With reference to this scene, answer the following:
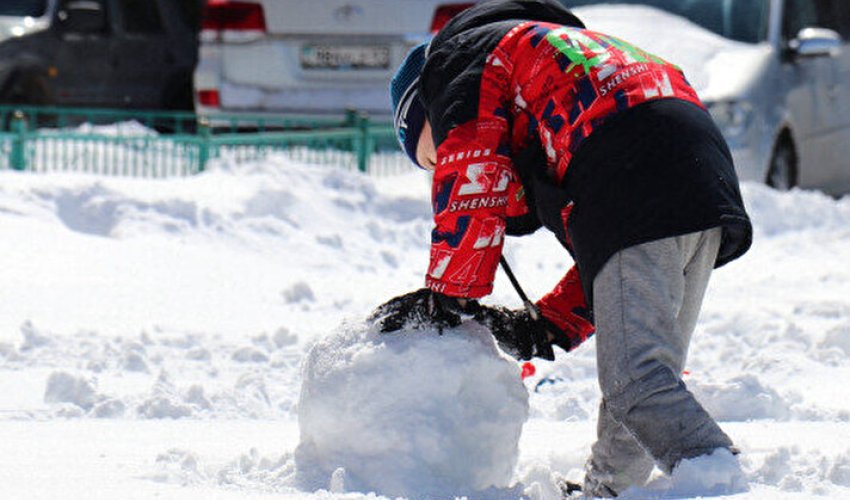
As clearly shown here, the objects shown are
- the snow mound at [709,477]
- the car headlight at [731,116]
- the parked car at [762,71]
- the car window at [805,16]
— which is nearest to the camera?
the snow mound at [709,477]

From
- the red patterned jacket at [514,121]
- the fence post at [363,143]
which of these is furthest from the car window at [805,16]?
the red patterned jacket at [514,121]

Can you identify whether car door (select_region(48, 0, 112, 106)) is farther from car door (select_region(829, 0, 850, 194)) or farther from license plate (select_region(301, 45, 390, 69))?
car door (select_region(829, 0, 850, 194))

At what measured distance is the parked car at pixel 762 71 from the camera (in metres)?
10.0

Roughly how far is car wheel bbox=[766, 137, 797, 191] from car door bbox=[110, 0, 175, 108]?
5531 mm

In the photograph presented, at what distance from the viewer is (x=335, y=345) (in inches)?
164

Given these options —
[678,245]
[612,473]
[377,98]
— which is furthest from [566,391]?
[377,98]

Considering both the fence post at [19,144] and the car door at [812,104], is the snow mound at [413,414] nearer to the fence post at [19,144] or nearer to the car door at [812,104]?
the fence post at [19,144]

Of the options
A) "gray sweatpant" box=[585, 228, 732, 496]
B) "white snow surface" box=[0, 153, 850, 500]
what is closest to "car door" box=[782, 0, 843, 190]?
"white snow surface" box=[0, 153, 850, 500]

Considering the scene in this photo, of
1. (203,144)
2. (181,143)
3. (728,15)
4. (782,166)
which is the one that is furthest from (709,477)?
(728,15)

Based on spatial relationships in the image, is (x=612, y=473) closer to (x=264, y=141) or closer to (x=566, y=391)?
(x=566, y=391)

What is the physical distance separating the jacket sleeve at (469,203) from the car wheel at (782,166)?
22.4 feet

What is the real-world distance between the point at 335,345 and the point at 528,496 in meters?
0.58

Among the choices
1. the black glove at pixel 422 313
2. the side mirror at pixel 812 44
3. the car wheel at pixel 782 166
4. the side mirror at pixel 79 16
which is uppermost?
the black glove at pixel 422 313

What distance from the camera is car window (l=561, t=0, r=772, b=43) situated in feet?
34.5
